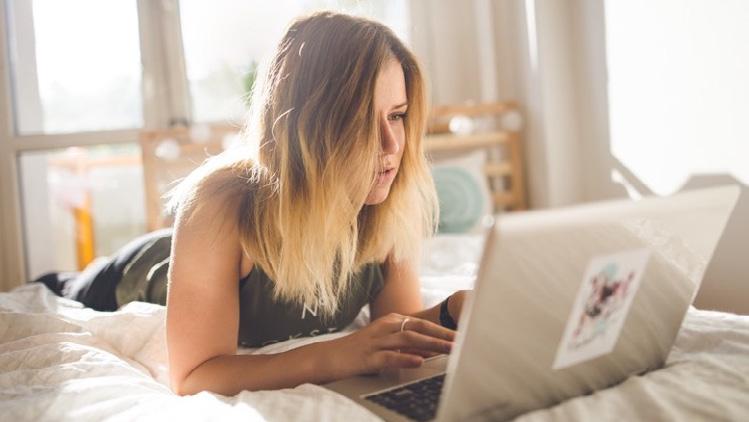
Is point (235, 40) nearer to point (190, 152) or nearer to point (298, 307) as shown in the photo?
point (190, 152)

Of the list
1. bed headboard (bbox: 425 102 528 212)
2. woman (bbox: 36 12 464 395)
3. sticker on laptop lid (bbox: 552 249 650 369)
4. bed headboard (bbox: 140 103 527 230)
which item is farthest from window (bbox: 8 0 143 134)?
sticker on laptop lid (bbox: 552 249 650 369)

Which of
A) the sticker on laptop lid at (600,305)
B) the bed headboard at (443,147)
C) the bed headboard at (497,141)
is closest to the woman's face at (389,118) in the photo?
the sticker on laptop lid at (600,305)

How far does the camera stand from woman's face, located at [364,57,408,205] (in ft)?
3.34

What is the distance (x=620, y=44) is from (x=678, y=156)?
0.48 meters

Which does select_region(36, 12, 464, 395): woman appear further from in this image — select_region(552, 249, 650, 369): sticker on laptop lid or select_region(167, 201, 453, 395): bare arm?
select_region(552, 249, 650, 369): sticker on laptop lid

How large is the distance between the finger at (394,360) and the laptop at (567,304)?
0.02 metres

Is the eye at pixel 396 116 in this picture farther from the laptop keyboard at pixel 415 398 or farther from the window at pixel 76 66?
the window at pixel 76 66

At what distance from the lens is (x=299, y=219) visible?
1.00 m

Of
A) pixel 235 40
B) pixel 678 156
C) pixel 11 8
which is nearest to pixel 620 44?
pixel 678 156

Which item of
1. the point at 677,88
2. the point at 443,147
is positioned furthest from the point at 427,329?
the point at 443,147

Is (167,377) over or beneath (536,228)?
beneath

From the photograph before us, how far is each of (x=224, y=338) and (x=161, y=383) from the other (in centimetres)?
21

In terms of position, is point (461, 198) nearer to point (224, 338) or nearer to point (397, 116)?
point (397, 116)

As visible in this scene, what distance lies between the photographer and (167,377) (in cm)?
109
